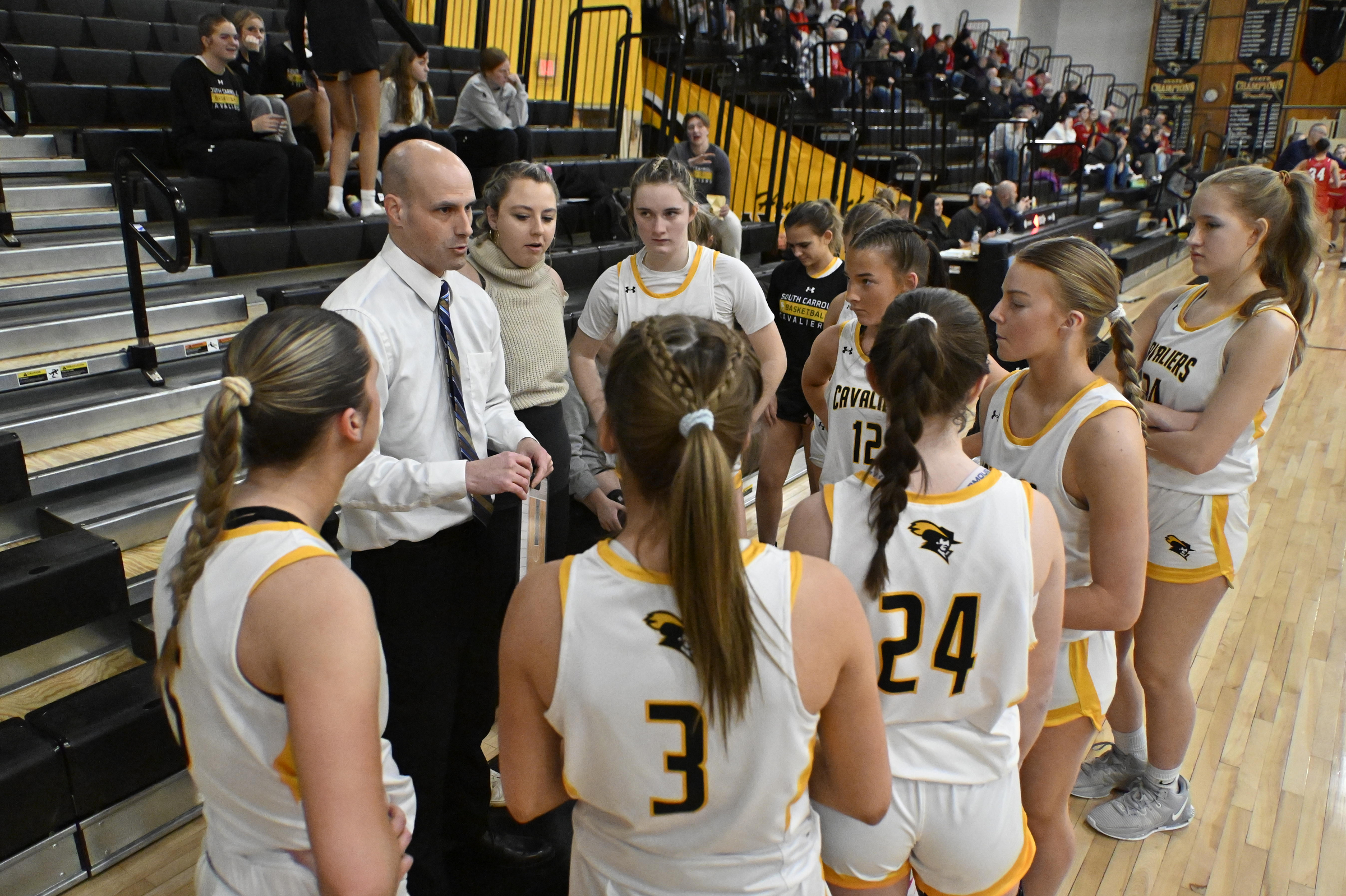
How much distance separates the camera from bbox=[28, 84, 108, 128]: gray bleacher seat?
188 inches

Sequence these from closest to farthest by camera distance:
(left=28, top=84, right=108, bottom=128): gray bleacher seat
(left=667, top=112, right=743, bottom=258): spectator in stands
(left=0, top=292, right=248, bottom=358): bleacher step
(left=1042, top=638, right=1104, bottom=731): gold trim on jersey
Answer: (left=1042, top=638, right=1104, bottom=731): gold trim on jersey, (left=0, top=292, right=248, bottom=358): bleacher step, (left=28, top=84, right=108, bottom=128): gray bleacher seat, (left=667, top=112, right=743, bottom=258): spectator in stands

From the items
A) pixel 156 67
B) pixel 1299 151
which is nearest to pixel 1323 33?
pixel 1299 151

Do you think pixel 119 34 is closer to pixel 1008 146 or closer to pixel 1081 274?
pixel 1081 274

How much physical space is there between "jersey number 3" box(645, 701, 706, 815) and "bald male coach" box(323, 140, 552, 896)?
77cm

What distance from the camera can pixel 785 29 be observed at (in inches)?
415

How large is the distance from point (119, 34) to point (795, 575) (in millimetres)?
6465

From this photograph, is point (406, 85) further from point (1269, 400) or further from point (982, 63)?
point (982, 63)

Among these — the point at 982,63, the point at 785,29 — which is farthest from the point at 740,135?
the point at 982,63

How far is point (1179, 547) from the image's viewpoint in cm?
210

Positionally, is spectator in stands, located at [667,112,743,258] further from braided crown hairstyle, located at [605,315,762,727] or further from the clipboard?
braided crown hairstyle, located at [605,315,762,727]

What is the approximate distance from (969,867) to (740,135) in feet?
30.0

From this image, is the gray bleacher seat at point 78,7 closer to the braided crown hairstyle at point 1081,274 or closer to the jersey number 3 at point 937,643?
the braided crown hairstyle at point 1081,274

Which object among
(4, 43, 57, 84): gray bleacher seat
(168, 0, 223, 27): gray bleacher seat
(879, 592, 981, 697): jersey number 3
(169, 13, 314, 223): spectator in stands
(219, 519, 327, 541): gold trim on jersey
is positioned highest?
(168, 0, 223, 27): gray bleacher seat

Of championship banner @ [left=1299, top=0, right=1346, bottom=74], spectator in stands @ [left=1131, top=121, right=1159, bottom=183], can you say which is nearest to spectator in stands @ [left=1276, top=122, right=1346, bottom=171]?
spectator in stands @ [left=1131, top=121, right=1159, bottom=183]
